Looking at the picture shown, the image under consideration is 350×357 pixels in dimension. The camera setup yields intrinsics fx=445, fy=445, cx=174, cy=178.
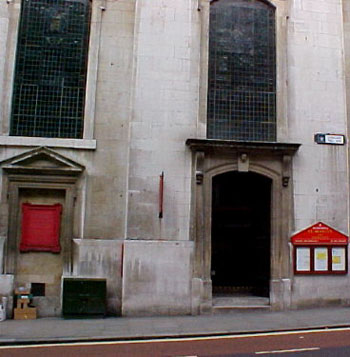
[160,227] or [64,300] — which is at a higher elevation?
[160,227]

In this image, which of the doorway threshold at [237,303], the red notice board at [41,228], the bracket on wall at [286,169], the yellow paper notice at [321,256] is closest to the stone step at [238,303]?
the doorway threshold at [237,303]

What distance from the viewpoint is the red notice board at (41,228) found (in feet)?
43.0

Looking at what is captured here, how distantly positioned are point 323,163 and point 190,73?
516 centimetres

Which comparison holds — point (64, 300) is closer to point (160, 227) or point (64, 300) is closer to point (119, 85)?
point (160, 227)

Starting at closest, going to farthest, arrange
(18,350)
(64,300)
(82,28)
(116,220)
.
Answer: (18,350) < (64,300) < (116,220) < (82,28)

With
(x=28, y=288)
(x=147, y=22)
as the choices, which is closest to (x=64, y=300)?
(x=28, y=288)

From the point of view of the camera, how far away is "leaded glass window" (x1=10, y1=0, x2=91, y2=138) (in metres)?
13.7

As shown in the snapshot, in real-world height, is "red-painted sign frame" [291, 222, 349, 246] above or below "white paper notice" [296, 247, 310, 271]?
above

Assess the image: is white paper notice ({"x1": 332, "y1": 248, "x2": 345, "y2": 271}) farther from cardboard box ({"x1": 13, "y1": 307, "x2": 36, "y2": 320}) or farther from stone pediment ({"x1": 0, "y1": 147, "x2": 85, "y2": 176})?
cardboard box ({"x1": 13, "y1": 307, "x2": 36, "y2": 320})

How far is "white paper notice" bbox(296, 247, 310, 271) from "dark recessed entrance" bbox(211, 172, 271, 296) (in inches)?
40.2

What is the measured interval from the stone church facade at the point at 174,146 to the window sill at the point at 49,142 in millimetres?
32

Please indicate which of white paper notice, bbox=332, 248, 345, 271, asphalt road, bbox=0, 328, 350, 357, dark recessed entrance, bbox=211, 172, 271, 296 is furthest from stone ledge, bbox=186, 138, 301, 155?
asphalt road, bbox=0, 328, 350, 357

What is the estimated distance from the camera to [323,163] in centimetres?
1435

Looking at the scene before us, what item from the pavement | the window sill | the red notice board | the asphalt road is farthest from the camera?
the window sill
